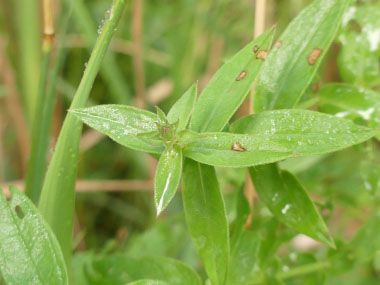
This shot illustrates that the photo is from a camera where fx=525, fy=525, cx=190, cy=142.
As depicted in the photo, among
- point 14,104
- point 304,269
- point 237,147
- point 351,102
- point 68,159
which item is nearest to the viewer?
point 237,147

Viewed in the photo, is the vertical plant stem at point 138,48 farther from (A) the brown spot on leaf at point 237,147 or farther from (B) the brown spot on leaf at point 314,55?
(A) the brown spot on leaf at point 237,147

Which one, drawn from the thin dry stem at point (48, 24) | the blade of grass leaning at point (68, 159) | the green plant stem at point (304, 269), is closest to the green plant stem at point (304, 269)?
the green plant stem at point (304, 269)

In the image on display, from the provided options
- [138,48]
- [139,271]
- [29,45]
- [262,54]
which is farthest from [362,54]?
[29,45]

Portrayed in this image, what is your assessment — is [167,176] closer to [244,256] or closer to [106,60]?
[244,256]

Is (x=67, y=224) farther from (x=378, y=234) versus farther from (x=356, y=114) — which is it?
(x=378, y=234)

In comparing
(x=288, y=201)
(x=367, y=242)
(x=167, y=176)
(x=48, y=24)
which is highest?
(x=48, y=24)

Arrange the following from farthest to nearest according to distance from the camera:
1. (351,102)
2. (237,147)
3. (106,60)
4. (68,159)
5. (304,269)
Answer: (106,60)
(304,269)
(351,102)
(68,159)
(237,147)

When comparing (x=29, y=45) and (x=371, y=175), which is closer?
(x=371, y=175)
